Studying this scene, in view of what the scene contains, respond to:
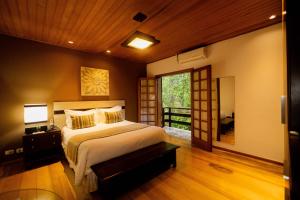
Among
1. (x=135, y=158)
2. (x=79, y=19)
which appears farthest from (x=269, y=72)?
(x=79, y=19)

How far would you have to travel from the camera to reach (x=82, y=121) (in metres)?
3.19

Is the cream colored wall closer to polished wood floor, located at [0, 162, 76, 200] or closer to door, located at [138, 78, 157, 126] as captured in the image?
door, located at [138, 78, 157, 126]

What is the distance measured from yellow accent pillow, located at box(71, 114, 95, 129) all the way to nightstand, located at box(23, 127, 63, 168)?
14.0 inches

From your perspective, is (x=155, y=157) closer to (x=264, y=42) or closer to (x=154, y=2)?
(x=154, y=2)

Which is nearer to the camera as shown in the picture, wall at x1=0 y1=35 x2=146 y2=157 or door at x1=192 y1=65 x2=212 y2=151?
wall at x1=0 y1=35 x2=146 y2=157

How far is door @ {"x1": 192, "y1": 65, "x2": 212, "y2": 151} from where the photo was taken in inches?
134

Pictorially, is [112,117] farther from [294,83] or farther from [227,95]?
[294,83]

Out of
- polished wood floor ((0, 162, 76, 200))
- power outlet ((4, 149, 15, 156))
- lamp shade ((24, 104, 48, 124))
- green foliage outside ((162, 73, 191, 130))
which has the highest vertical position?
green foliage outside ((162, 73, 191, 130))

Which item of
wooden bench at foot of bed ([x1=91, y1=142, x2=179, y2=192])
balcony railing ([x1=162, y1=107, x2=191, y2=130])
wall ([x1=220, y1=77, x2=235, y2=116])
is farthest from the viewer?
balcony railing ([x1=162, y1=107, x2=191, y2=130])

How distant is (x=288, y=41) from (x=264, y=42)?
280 centimetres

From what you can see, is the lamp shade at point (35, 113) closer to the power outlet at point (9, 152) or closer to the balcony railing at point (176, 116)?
the power outlet at point (9, 152)

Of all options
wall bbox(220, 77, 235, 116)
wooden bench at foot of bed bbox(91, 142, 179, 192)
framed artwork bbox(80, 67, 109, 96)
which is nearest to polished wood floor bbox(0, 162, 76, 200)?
wooden bench at foot of bed bbox(91, 142, 179, 192)

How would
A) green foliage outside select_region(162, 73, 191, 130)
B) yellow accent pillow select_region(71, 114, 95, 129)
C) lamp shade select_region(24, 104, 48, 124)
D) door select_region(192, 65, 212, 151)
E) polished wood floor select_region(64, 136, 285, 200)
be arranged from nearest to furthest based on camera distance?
polished wood floor select_region(64, 136, 285, 200)
lamp shade select_region(24, 104, 48, 124)
yellow accent pillow select_region(71, 114, 95, 129)
door select_region(192, 65, 212, 151)
green foliage outside select_region(162, 73, 191, 130)

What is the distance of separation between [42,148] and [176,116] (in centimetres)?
461
